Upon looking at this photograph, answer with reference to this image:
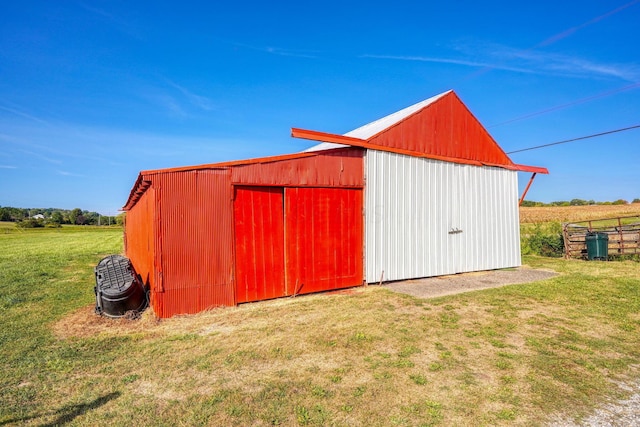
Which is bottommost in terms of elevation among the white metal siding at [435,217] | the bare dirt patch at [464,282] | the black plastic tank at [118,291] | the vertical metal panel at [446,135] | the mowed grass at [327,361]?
the mowed grass at [327,361]

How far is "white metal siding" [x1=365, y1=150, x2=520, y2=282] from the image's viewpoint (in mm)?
9641

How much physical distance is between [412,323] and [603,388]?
2816 mm

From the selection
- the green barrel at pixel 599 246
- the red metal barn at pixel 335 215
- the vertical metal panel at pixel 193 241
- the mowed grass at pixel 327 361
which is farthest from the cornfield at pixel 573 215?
the vertical metal panel at pixel 193 241

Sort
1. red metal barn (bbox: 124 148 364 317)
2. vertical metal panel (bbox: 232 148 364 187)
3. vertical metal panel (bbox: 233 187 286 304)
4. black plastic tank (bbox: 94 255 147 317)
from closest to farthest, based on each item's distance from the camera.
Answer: black plastic tank (bbox: 94 255 147 317)
red metal barn (bbox: 124 148 364 317)
vertical metal panel (bbox: 233 187 286 304)
vertical metal panel (bbox: 232 148 364 187)

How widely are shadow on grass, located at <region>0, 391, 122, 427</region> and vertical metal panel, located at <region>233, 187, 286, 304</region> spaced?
382 cm

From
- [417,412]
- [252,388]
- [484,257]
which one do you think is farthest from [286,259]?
[484,257]

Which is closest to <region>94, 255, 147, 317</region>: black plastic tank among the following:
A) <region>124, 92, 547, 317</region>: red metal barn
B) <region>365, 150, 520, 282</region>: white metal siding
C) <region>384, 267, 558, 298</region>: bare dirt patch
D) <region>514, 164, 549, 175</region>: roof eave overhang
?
<region>124, 92, 547, 317</region>: red metal barn

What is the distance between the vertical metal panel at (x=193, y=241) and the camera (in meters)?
6.87

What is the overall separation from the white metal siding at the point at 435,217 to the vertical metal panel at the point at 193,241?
388 centimetres

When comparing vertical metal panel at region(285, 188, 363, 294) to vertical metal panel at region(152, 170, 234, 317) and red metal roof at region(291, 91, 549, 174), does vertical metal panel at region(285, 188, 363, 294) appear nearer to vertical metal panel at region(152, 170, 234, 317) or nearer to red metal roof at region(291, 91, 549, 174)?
vertical metal panel at region(152, 170, 234, 317)

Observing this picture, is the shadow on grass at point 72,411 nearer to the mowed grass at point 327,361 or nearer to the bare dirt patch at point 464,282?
the mowed grass at point 327,361

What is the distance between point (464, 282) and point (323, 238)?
4396 mm

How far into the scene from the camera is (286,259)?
27.1 ft

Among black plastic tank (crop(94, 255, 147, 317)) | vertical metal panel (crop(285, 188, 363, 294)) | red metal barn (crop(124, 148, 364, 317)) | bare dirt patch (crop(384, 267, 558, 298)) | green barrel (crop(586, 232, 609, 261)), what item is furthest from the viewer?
green barrel (crop(586, 232, 609, 261))
